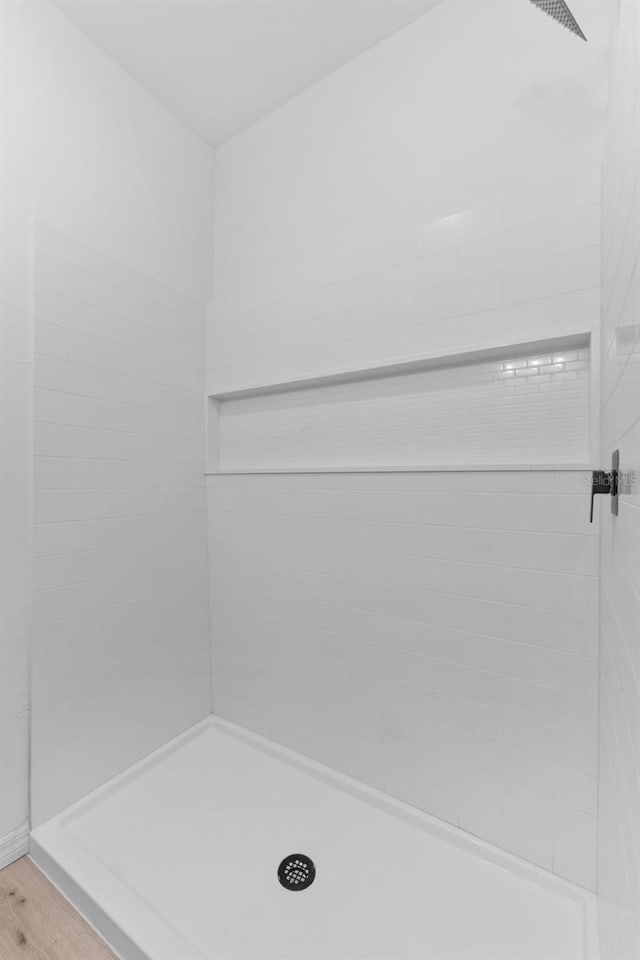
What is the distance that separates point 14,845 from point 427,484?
191 cm

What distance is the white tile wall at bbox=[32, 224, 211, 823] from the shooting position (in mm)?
1606

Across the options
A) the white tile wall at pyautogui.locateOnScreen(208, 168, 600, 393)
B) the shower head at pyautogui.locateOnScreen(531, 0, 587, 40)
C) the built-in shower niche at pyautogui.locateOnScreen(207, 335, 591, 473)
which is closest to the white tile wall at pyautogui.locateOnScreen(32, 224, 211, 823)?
the built-in shower niche at pyautogui.locateOnScreen(207, 335, 591, 473)

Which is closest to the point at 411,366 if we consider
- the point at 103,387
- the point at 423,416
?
the point at 423,416

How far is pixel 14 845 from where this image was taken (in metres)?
1.51

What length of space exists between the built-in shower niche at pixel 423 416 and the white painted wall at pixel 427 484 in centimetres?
8

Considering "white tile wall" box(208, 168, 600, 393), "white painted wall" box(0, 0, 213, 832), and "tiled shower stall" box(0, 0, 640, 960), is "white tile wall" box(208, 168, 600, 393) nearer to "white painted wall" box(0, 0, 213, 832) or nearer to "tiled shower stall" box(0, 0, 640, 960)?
"tiled shower stall" box(0, 0, 640, 960)

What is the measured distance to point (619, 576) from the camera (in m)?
0.86

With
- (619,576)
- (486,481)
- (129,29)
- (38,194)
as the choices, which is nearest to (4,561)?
(38,194)

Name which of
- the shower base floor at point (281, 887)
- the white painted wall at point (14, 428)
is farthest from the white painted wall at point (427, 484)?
the white painted wall at point (14, 428)

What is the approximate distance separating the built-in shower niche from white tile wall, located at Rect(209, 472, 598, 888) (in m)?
0.10

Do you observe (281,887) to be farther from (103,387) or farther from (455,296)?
(455,296)

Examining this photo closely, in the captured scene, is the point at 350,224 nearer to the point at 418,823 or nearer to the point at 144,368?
the point at 144,368

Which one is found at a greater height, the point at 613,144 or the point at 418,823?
the point at 613,144

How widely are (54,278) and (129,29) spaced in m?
1.08
